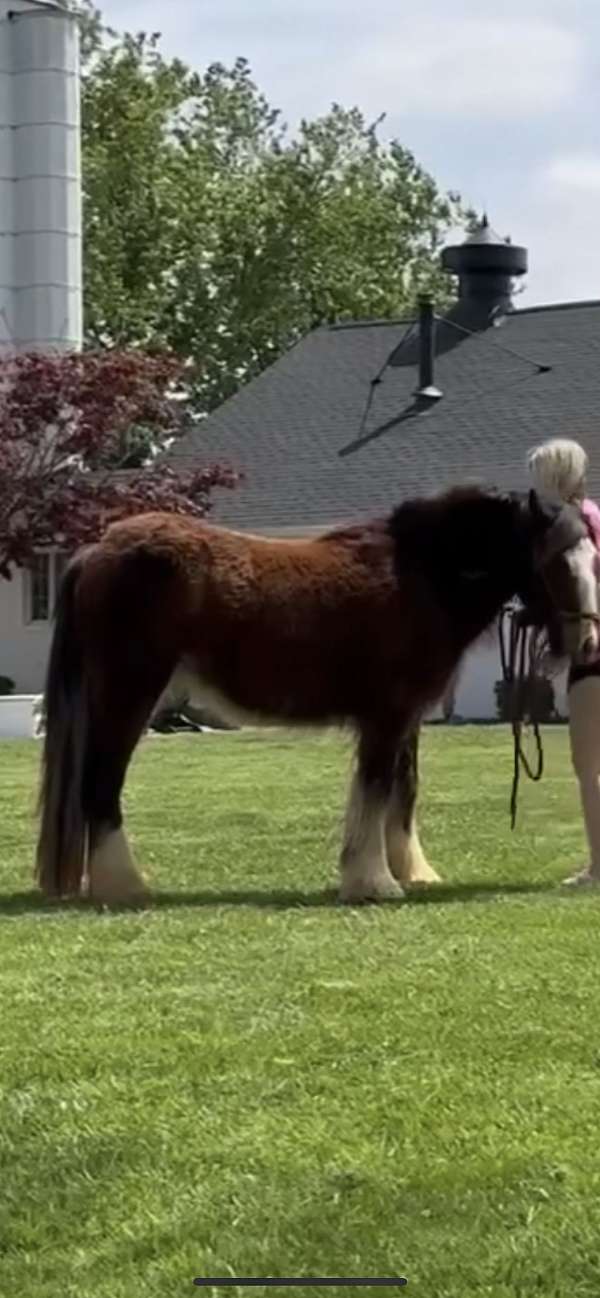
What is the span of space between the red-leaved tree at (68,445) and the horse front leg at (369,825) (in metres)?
18.2

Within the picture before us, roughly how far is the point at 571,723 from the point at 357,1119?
458cm

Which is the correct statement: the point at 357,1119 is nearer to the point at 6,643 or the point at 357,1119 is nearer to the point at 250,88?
the point at 6,643

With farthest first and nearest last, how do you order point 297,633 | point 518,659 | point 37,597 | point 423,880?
point 37,597 < point 518,659 < point 423,880 < point 297,633

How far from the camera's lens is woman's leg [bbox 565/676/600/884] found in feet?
31.8

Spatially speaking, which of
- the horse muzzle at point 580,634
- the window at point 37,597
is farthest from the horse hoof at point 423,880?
the window at point 37,597

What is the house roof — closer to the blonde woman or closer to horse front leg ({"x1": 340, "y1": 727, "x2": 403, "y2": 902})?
the blonde woman

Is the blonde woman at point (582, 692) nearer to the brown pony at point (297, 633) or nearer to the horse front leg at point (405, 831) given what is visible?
the brown pony at point (297, 633)

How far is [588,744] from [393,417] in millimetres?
24345

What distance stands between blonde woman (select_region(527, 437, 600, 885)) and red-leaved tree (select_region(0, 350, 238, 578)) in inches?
711

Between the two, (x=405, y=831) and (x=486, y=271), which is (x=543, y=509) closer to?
(x=405, y=831)

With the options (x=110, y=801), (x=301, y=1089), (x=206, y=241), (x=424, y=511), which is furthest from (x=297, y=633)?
A: (x=206, y=241)

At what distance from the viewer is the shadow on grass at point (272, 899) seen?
903cm

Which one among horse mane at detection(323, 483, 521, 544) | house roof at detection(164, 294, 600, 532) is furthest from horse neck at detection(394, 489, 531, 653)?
house roof at detection(164, 294, 600, 532)

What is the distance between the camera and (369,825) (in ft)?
30.7
